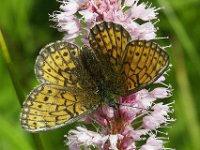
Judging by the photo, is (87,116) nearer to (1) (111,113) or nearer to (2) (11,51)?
(1) (111,113)

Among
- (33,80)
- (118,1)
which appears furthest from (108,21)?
(33,80)

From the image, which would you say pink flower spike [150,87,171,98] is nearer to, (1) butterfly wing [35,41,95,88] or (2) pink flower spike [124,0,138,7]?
(1) butterfly wing [35,41,95,88]

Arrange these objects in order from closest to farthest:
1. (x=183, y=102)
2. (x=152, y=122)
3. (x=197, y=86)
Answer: (x=152, y=122) < (x=183, y=102) < (x=197, y=86)

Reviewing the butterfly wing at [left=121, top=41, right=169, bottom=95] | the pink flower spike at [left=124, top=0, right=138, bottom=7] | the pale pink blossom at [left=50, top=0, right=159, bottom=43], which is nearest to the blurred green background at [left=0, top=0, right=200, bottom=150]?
the pink flower spike at [left=124, top=0, right=138, bottom=7]

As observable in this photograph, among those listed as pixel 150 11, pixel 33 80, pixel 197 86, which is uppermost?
pixel 150 11

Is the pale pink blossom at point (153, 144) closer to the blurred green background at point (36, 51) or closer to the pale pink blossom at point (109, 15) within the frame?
the pale pink blossom at point (109, 15)

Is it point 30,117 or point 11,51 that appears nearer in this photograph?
point 30,117

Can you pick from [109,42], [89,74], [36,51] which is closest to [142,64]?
[109,42]

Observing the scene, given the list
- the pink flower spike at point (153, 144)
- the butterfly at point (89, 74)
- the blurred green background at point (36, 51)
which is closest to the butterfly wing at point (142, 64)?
the butterfly at point (89, 74)
